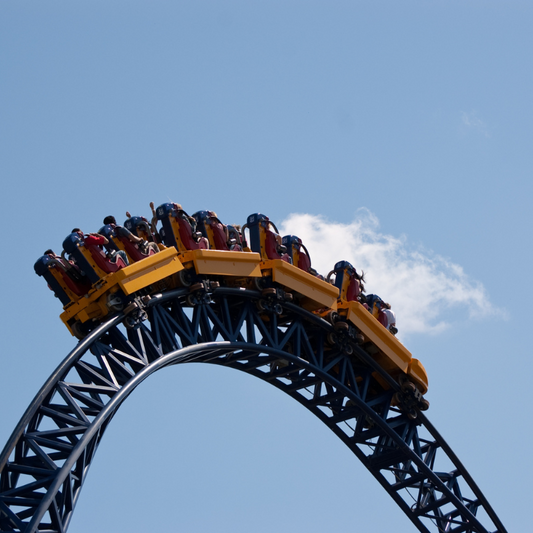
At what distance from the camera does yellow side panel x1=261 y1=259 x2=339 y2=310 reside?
19.0 m

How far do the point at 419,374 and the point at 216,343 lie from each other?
22.6ft

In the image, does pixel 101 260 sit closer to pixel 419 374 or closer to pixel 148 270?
pixel 148 270

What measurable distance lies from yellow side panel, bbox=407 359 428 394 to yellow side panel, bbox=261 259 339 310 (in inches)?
123

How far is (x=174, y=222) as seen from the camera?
57.8ft

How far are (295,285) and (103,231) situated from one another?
14.7 feet

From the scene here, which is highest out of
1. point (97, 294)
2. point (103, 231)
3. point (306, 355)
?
point (306, 355)

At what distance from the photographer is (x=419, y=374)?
890 inches

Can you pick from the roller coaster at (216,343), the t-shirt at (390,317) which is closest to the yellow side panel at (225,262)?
the roller coaster at (216,343)

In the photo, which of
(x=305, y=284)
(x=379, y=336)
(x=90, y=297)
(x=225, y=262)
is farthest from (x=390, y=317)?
(x=90, y=297)

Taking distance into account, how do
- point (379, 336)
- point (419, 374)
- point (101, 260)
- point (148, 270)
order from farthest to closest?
point (419, 374) < point (379, 336) < point (148, 270) < point (101, 260)

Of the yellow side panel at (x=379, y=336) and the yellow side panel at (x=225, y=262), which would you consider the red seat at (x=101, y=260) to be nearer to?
the yellow side panel at (x=225, y=262)

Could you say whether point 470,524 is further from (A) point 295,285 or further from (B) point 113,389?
(B) point 113,389

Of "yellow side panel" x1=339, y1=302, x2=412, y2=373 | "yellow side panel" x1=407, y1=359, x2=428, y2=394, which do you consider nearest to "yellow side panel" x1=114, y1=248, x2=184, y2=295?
"yellow side panel" x1=339, y1=302, x2=412, y2=373

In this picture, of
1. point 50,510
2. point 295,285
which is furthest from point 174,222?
point 50,510
